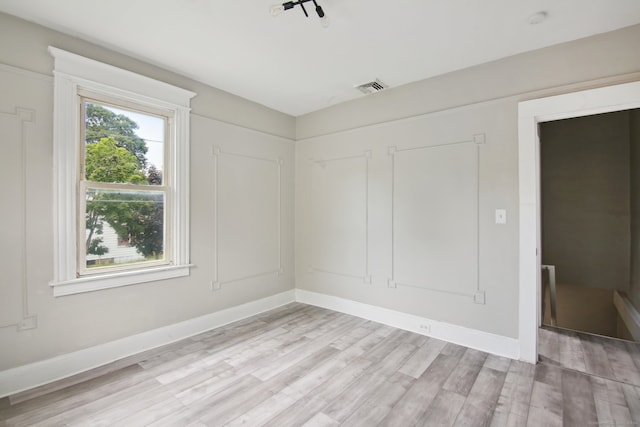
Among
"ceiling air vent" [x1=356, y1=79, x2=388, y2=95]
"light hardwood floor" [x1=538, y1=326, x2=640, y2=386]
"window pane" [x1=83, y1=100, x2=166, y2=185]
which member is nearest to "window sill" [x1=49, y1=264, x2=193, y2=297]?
"window pane" [x1=83, y1=100, x2=166, y2=185]

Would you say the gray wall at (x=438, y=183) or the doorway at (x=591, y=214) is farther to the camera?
the doorway at (x=591, y=214)

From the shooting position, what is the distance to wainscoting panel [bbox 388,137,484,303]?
2949mm

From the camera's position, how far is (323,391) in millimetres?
2211

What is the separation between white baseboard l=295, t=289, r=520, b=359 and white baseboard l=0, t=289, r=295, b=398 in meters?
1.10

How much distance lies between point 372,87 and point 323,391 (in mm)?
3033

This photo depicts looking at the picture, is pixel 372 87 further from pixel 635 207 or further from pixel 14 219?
pixel 635 207

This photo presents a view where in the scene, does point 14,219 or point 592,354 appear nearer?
point 14,219

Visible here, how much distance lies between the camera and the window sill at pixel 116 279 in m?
2.38

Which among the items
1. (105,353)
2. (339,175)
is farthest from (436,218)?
(105,353)

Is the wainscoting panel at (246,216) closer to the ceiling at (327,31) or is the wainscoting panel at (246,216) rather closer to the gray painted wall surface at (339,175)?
the gray painted wall surface at (339,175)

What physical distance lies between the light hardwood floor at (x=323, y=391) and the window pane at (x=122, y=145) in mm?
1682

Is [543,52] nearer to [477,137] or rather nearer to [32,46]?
[477,137]

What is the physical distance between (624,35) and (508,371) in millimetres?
2802

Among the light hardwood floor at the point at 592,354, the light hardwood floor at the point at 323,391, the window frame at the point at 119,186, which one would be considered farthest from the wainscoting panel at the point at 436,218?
the window frame at the point at 119,186
